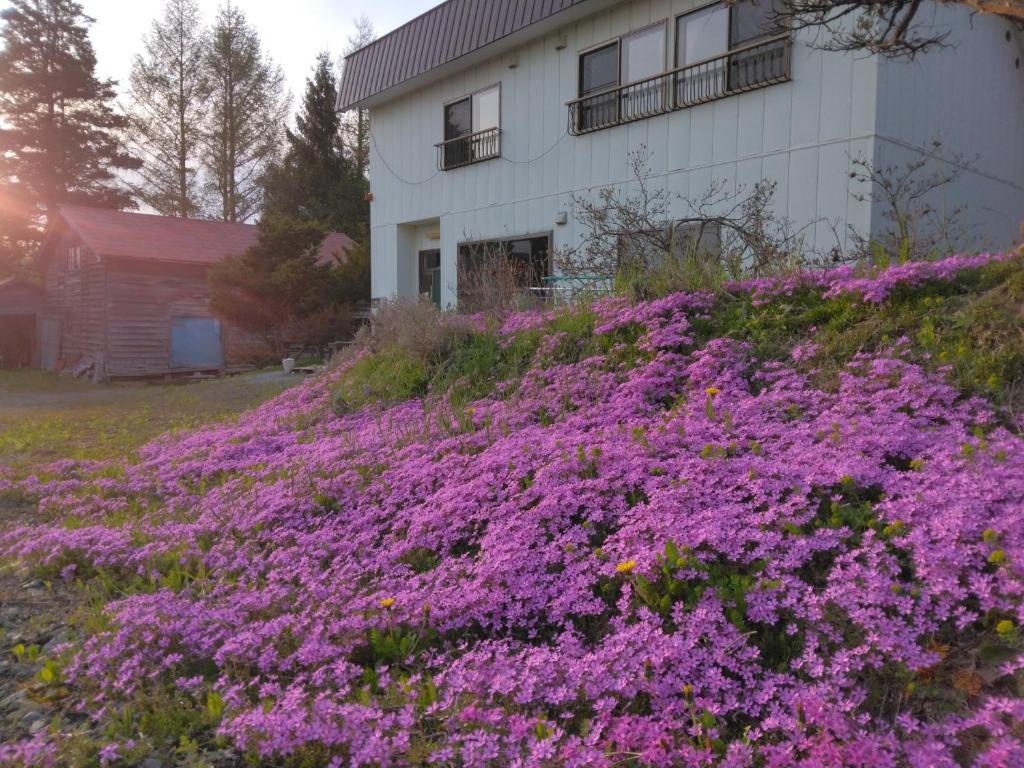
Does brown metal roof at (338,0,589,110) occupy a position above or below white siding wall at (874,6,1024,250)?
above

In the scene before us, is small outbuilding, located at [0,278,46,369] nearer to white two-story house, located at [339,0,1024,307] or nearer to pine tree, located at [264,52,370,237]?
pine tree, located at [264,52,370,237]

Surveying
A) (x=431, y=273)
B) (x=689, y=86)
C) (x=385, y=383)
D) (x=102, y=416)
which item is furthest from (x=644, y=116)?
(x=102, y=416)

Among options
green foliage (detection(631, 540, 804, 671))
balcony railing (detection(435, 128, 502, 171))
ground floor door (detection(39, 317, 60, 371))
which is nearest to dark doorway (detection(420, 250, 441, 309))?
balcony railing (detection(435, 128, 502, 171))

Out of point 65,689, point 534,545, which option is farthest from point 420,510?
point 65,689

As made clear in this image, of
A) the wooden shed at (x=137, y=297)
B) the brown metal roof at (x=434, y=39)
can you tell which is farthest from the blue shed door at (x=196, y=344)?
the brown metal roof at (x=434, y=39)

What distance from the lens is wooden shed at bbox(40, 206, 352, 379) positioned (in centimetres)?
1944

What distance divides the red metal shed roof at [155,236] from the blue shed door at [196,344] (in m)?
1.79

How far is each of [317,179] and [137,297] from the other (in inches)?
479

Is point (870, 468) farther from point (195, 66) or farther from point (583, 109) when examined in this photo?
point (195, 66)

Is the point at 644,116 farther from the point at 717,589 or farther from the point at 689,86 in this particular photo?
the point at 717,589

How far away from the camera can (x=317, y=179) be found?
3000 centimetres

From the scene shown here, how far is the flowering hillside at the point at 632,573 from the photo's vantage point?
1956 mm

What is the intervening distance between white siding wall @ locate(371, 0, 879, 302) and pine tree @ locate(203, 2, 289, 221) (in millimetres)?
16507

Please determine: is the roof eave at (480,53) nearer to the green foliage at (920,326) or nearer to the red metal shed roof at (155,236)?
the red metal shed roof at (155,236)
